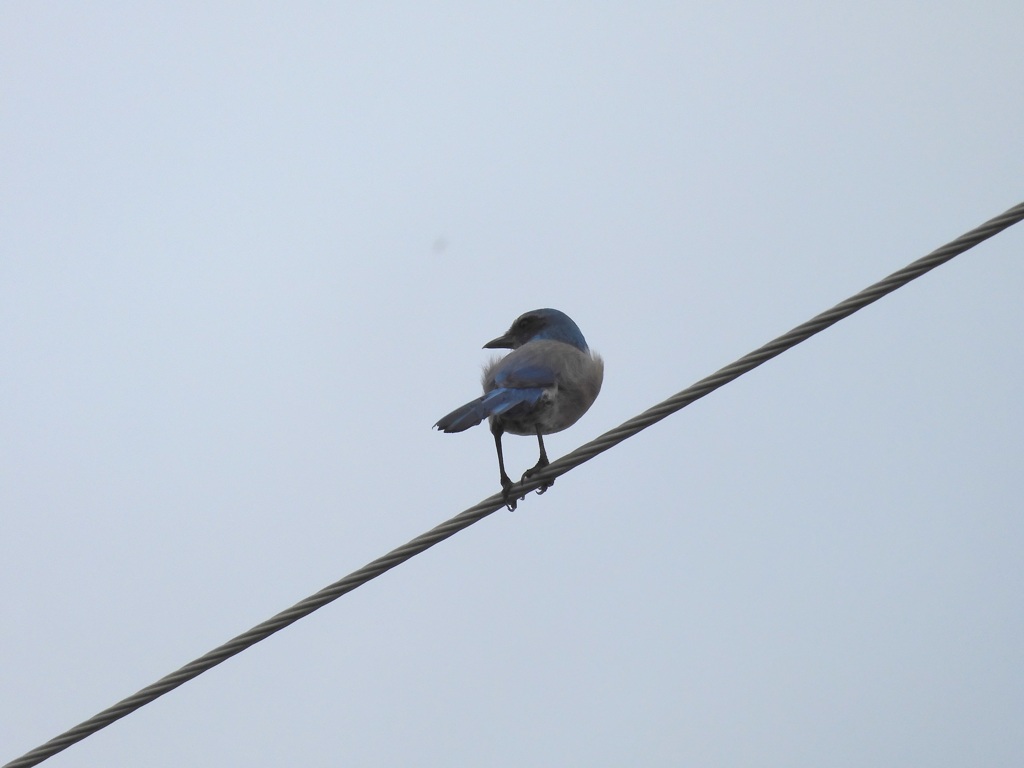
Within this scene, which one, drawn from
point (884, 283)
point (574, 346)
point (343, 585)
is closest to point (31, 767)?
point (343, 585)

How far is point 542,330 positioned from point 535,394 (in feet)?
5.08

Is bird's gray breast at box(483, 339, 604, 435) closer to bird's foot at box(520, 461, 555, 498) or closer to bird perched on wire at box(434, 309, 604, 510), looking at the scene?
bird perched on wire at box(434, 309, 604, 510)

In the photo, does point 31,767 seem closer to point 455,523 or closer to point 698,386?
point 455,523

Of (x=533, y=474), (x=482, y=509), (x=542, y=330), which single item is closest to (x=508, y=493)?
(x=533, y=474)

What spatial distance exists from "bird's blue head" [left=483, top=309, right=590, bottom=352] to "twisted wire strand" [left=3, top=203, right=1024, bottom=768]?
294 centimetres

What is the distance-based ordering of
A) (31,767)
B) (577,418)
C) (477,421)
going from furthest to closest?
(577,418)
(477,421)
(31,767)

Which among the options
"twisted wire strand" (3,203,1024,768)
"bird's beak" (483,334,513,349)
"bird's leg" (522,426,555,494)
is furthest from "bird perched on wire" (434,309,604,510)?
"twisted wire strand" (3,203,1024,768)

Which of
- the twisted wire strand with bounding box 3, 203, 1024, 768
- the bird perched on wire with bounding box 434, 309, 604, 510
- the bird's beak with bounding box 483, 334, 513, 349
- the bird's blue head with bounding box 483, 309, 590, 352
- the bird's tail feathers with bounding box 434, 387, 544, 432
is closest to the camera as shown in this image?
the twisted wire strand with bounding box 3, 203, 1024, 768

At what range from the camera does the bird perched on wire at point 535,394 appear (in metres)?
6.69

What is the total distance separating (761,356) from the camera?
5191mm

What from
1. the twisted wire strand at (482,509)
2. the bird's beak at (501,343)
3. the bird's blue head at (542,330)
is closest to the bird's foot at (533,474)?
the twisted wire strand at (482,509)

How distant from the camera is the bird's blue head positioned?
8469mm

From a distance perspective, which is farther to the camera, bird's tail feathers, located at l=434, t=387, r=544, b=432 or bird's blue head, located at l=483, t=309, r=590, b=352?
bird's blue head, located at l=483, t=309, r=590, b=352

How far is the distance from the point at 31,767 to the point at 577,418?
12.9 feet
